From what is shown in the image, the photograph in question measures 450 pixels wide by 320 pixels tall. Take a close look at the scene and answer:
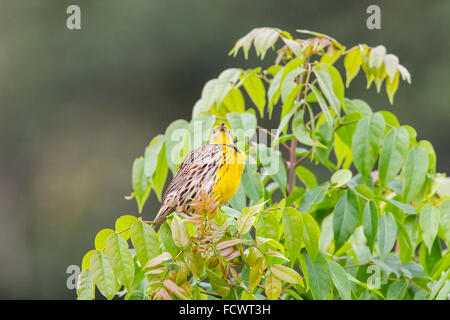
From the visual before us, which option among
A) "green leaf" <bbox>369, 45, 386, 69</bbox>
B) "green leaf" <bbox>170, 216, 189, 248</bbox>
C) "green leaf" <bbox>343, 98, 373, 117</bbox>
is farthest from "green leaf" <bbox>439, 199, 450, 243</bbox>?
"green leaf" <bbox>170, 216, 189, 248</bbox>

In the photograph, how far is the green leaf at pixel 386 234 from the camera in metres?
2.03

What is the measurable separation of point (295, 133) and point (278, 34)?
50cm

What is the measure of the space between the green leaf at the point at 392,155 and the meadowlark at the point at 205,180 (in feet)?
2.10

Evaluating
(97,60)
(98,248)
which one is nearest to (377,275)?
(98,248)

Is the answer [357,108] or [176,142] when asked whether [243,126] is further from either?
[357,108]

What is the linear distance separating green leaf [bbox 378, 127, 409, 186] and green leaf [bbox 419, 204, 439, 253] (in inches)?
6.3

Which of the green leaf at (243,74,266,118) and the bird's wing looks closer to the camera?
the bird's wing

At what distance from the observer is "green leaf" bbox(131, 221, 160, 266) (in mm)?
1580

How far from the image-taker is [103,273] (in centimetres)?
159

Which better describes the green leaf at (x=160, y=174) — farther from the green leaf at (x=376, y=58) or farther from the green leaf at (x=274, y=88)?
the green leaf at (x=376, y=58)

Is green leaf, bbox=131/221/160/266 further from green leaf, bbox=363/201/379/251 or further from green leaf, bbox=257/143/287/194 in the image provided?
green leaf, bbox=363/201/379/251

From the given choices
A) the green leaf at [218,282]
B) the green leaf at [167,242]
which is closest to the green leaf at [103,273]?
the green leaf at [167,242]

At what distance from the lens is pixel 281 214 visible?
1.80 m

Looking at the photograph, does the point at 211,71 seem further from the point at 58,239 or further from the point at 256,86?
the point at 256,86
